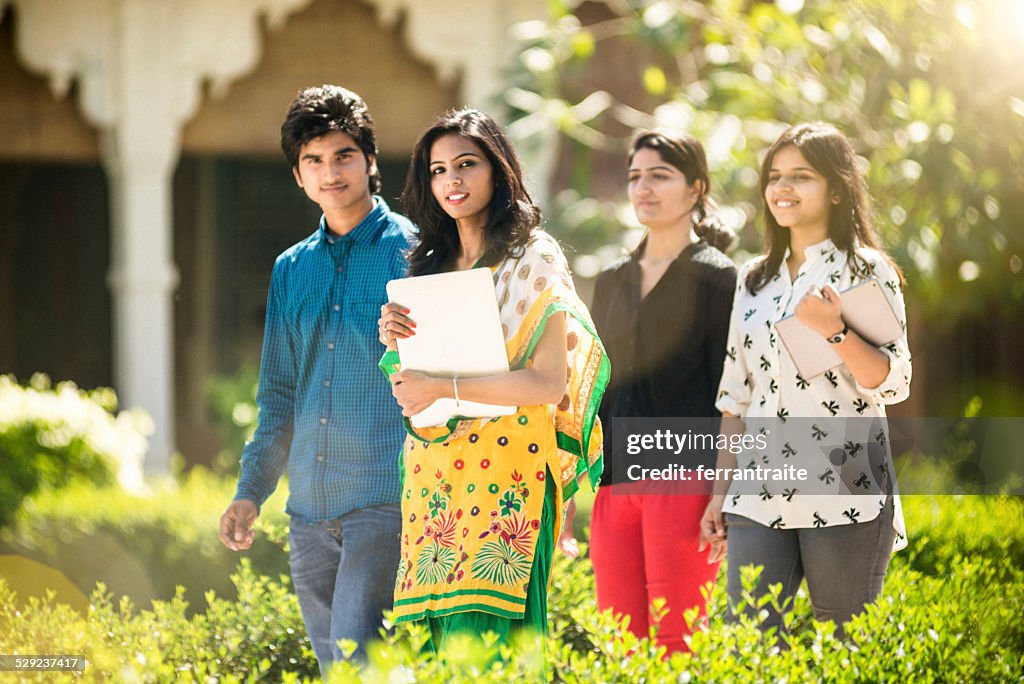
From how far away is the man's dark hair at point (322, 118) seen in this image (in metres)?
3.10

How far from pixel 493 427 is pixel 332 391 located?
650mm

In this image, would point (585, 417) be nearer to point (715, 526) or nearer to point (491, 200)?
point (491, 200)

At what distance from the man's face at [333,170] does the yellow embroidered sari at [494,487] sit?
0.66 metres

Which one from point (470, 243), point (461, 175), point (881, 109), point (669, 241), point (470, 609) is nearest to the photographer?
point (470, 609)

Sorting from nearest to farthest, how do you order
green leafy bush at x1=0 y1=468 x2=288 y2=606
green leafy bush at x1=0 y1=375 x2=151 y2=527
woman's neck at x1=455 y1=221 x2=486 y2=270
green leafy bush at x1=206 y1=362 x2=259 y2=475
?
woman's neck at x1=455 y1=221 x2=486 y2=270
green leafy bush at x1=0 y1=468 x2=288 y2=606
green leafy bush at x1=0 y1=375 x2=151 y2=527
green leafy bush at x1=206 y1=362 x2=259 y2=475

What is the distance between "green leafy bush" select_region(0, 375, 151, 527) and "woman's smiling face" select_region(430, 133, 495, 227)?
4.76 meters

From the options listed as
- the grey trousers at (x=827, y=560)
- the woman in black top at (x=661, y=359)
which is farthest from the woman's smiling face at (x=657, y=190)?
the grey trousers at (x=827, y=560)

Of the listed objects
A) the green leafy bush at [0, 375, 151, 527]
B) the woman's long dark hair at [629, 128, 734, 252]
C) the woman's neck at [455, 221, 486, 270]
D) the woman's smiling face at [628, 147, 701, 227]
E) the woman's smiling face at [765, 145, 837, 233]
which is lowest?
the woman's neck at [455, 221, 486, 270]

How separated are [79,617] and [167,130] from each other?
5.60 m

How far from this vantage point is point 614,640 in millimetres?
2754

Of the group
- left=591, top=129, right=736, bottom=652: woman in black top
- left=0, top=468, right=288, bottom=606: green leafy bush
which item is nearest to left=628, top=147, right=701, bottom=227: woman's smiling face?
left=591, top=129, right=736, bottom=652: woman in black top

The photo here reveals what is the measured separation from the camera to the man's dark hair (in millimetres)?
3096

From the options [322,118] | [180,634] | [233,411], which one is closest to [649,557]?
[180,634]

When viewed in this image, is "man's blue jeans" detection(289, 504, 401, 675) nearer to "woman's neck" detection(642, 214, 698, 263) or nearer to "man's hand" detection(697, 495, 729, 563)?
"man's hand" detection(697, 495, 729, 563)
